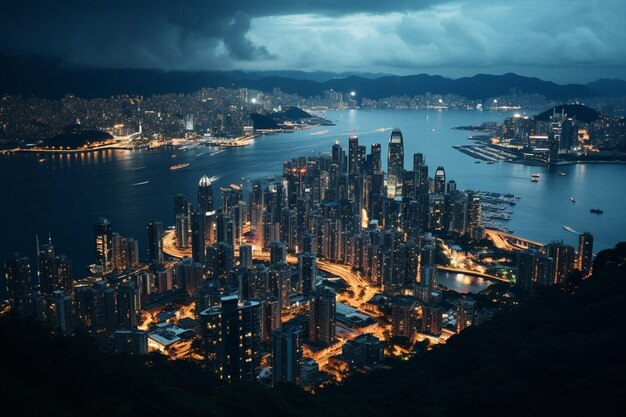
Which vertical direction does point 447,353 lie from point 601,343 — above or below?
below

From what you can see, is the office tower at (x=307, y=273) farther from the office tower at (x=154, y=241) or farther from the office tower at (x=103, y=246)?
the office tower at (x=103, y=246)

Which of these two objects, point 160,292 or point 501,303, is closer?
point 501,303

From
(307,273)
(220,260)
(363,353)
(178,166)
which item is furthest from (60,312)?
Answer: (178,166)

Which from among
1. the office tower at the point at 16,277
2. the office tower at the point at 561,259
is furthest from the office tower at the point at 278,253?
the office tower at the point at 561,259

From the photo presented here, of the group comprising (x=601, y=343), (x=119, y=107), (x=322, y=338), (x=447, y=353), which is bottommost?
(x=322, y=338)

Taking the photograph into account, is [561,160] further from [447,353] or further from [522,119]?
[447,353]

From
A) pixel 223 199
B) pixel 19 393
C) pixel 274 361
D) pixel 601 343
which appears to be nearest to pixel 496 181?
pixel 223 199

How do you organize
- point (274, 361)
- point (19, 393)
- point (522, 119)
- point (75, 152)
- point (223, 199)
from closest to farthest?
point (19, 393), point (274, 361), point (223, 199), point (75, 152), point (522, 119)
